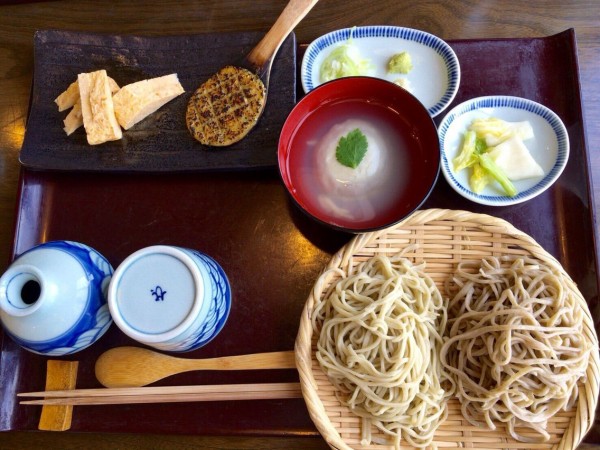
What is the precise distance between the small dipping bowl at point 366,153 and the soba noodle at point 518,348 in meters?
0.40

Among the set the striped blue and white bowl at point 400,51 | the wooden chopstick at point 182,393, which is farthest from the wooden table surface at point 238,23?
the wooden chopstick at point 182,393

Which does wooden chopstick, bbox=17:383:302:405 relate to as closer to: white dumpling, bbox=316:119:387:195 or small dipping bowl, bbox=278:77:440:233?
small dipping bowl, bbox=278:77:440:233

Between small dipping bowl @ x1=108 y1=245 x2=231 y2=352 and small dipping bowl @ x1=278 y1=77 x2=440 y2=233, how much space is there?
431 millimetres

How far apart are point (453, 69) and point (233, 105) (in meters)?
0.83

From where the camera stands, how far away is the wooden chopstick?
60.6 inches

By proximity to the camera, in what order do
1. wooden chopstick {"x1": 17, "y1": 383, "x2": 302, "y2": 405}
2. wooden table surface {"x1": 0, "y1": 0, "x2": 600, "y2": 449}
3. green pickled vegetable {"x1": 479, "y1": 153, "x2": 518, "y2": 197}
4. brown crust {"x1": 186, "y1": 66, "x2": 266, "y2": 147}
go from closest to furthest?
wooden chopstick {"x1": 17, "y1": 383, "x2": 302, "y2": 405}, green pickled vegetable {"x1": 479, "y1": 153, "x2": 518, "y2": 197}, brown crust {"x1": 186, "y1": 66, "x2": 266, "y2": 147}, wooden table surface {"x1": 0, "y1": 0, "x2": 600, "y2": 449}

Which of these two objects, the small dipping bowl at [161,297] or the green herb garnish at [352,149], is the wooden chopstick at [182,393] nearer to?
the small dipping bowl at [161,297]

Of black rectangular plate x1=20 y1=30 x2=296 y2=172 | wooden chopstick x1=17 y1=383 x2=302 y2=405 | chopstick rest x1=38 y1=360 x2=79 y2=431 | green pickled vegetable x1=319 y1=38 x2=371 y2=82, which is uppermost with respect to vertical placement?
green pickled vegetable x1=319 y1=38 x2=371 y2=82

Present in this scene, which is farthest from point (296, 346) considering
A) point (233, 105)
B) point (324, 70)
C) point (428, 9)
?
point (428, 9)

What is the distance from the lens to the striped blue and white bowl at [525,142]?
65.3 inches

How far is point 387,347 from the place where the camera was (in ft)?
4.84

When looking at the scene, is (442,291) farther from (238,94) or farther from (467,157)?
(238,94)

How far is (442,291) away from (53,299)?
119 centimetres

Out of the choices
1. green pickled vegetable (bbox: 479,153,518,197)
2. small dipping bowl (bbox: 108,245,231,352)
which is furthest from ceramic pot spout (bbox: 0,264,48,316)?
green pickled vegetable (bbox: 479,153,518,197)
